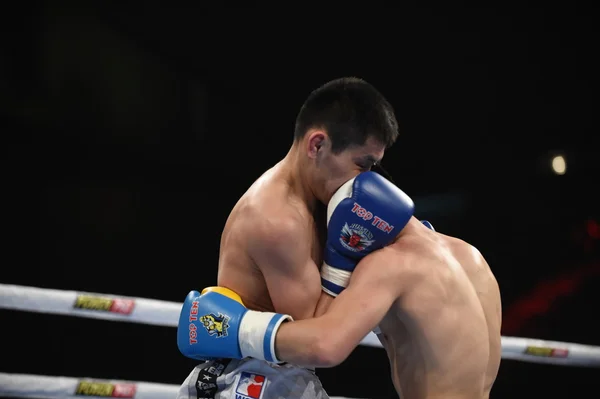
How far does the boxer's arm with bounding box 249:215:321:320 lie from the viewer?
5.30ft

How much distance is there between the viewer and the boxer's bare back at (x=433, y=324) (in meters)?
1.59

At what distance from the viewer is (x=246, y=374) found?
1.68 metres

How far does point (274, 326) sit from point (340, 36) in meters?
3.50

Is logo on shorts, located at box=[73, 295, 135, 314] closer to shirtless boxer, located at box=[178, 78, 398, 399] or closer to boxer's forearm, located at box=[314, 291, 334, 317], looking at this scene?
shirtless boxer, located at box=[178, 78, 398, 399]

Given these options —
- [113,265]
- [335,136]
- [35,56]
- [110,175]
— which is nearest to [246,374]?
[335,136]

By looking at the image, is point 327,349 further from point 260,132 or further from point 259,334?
point 260,132

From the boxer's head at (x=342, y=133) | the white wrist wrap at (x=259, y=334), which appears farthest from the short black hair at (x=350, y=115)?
the white wrist wrap at (x=259, y=334)

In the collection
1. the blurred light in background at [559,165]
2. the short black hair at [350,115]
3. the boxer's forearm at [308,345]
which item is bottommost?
the blurred light in background at [559,165]

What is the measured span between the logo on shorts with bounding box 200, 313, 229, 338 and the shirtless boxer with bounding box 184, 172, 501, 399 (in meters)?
0.02

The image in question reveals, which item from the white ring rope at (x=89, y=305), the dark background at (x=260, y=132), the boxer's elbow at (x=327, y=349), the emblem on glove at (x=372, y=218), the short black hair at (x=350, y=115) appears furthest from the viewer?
the dark background at (x=260, y=132)

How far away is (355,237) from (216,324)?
0.42m

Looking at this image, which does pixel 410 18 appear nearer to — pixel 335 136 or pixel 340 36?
pixel 340 36

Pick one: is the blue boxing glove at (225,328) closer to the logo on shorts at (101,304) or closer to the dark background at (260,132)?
the logo on shorts at (101,304)

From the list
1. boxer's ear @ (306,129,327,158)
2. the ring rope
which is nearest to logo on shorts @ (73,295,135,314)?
the ring rope
